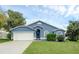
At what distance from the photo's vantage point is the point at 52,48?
9.36 metres

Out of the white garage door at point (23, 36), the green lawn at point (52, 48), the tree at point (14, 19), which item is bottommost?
the green lawn at point (52, 48)

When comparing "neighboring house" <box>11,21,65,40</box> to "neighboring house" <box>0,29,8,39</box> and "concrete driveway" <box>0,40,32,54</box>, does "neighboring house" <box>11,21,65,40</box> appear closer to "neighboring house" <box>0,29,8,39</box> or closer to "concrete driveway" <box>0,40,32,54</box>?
"concrete driveway" <box>0,40,32,54</box>

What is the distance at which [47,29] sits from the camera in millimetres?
11281

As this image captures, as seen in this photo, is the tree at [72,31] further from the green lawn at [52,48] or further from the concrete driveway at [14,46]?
the concrete driveway at [14,46]

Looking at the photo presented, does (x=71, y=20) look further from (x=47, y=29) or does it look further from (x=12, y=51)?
(x=12, y=51)

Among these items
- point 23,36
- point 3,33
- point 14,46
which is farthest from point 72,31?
point 3,33

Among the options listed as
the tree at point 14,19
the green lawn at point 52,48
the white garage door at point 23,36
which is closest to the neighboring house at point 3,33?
the tree at point 14,19

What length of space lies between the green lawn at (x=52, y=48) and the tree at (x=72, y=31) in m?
0.25

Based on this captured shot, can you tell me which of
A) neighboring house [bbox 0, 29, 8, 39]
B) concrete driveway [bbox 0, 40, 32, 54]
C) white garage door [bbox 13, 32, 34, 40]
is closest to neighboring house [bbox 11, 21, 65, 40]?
white garage door [bbox 13, 32, 34, 40]

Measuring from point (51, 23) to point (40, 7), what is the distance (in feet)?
3.04

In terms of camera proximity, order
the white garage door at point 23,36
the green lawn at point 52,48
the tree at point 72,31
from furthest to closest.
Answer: the white garage door at point 23,36 < the tree at point 72,31 < the green lawn at point 52,48

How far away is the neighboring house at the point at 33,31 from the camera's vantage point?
1016 cm

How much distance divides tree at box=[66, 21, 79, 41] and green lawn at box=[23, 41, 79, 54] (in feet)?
0.80

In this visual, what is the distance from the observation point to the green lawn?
884cm
